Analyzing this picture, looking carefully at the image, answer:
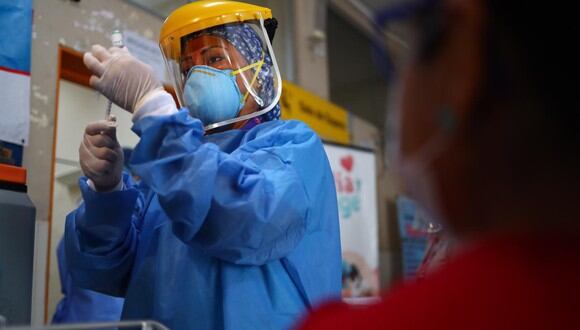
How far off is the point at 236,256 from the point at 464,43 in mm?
597

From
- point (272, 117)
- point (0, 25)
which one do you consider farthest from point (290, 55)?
point (272, 117)

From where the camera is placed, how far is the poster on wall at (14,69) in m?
1.48

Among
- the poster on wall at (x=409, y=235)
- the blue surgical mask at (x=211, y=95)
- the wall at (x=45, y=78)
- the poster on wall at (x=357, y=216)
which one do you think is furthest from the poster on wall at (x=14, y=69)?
the poster on wall at (x=409, y=235)

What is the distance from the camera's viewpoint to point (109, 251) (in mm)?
1103

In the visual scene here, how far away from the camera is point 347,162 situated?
348cm

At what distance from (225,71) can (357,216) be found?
2.49 m

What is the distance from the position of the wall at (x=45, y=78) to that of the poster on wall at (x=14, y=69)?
10.3 inches

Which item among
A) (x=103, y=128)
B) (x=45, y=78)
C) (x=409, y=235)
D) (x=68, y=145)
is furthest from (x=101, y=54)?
(x=409, y=235)

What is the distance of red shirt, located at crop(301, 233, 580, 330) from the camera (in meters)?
0.34

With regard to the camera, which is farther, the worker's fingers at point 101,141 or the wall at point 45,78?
the wall at point 45,78

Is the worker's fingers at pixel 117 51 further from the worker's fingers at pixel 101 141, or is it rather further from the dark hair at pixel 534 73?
the dark hair at pixel 534 73

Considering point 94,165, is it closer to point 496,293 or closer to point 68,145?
point 496,293

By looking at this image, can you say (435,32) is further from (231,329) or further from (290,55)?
(290,55)

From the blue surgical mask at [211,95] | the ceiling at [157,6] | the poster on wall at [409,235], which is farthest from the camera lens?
the poster on wall at [409,235]
